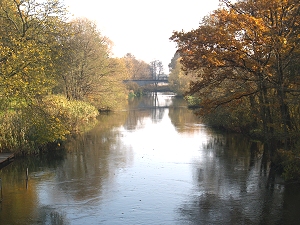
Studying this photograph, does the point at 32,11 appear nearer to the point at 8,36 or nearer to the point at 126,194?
the point at 8,36

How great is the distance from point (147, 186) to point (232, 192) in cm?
356

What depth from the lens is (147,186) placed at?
17.0 metres

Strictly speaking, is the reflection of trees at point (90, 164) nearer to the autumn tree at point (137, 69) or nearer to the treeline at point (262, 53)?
the treeline at point (262, 53)

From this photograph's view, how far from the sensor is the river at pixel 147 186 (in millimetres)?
13211

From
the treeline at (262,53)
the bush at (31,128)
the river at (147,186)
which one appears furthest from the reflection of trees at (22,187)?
the treeline at (262,53)

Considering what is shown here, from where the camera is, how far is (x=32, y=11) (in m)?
23.4

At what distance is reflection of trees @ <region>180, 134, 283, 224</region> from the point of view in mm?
13109

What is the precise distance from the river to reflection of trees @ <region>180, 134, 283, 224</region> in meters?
0.03

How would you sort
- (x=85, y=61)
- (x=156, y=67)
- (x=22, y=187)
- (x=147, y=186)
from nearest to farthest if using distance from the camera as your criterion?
(x=22, y=187)
(x=147, y=186)
(x=85, y=61)
(x=156, y=67)

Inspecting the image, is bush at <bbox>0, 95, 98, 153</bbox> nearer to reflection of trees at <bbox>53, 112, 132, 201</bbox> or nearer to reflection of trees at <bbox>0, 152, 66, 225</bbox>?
reflection of trees at <bbox>0, 152, 66, 225</bbox>

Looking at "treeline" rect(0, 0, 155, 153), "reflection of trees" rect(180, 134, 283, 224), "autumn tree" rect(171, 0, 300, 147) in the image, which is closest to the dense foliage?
"treeline" rect(0, 0, 155, 153)

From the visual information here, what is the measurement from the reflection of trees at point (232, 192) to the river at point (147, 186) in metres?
0.03

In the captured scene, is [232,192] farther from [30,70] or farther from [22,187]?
[30,70]

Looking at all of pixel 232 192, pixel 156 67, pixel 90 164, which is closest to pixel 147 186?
pixel 232 192
